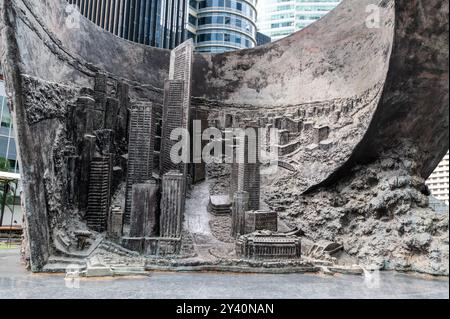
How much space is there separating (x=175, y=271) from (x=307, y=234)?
16.7ft

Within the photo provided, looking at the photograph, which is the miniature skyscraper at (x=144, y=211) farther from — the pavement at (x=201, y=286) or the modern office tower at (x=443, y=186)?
the modern office tower at (x=443, y=186)

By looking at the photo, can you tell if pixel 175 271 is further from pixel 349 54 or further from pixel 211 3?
pixel 211 3

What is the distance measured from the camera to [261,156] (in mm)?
16844

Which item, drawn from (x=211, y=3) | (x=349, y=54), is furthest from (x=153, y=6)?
(x=349, y=54)

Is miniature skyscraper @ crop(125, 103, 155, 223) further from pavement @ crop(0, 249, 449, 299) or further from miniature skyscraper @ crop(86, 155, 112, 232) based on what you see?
pavement @ crop(0, 249, 449, 299)

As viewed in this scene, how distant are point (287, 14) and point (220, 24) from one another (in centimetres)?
2454

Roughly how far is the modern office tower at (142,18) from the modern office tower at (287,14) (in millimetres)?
25461

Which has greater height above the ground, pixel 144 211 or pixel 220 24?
pixel 220 24

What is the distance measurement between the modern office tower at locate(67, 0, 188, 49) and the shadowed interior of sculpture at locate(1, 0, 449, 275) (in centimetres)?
2154

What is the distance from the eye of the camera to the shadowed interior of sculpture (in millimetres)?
11008

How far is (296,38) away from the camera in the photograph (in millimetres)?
17188

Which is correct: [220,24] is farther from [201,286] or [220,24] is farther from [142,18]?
[201,286]

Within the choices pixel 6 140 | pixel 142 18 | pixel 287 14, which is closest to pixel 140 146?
pixel 6 140

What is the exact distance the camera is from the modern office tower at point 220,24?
147ft
